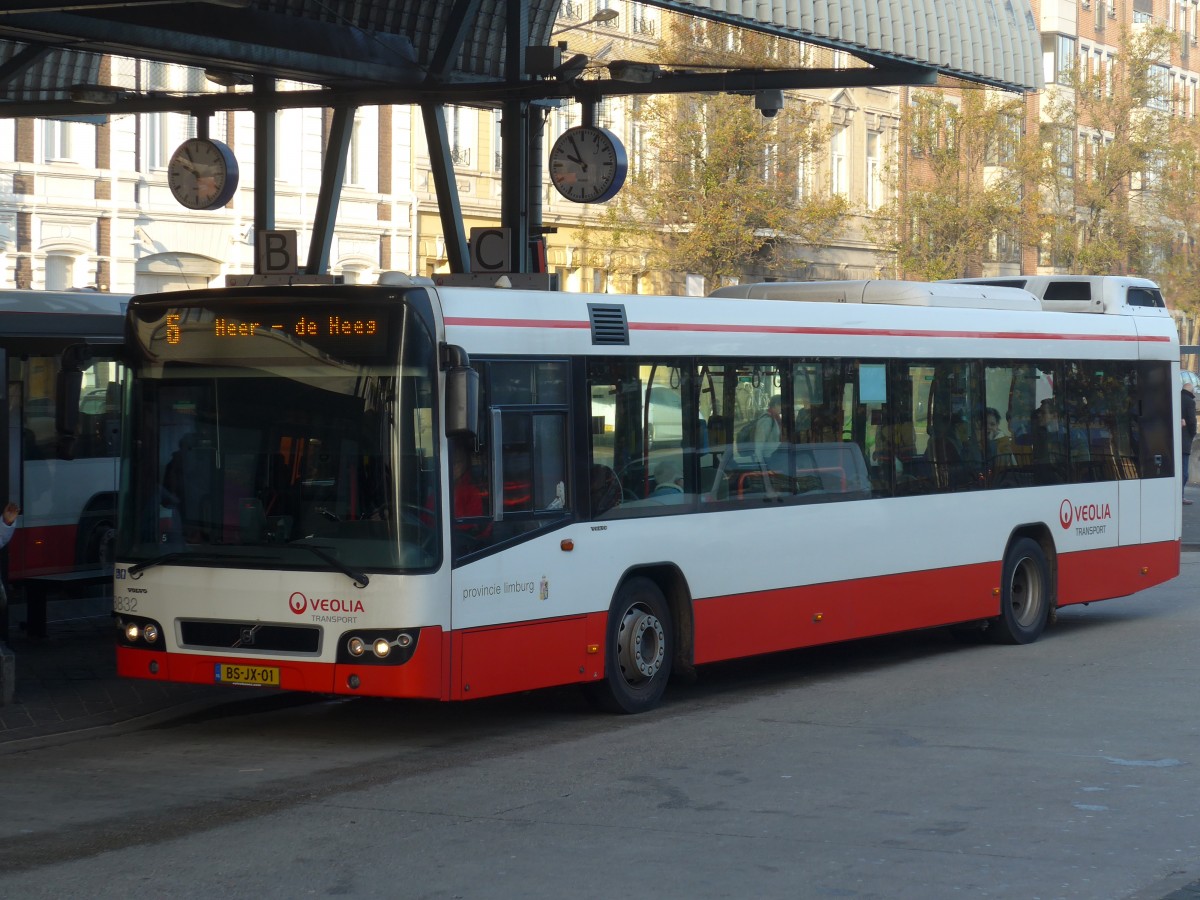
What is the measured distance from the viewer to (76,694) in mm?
12461

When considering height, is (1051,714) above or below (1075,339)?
below

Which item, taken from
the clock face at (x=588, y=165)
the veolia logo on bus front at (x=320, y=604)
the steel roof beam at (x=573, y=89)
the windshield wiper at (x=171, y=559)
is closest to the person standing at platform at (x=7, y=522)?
the windshield wiper at (x=171, y=559)

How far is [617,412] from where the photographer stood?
38.5ft

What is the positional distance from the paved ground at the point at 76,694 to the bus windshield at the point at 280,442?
122cm

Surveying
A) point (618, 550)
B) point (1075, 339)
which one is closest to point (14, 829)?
point (618, 550)

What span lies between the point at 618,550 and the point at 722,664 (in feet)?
10.9

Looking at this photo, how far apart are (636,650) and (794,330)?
2645 mm

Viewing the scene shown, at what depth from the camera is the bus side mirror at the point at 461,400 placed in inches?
404

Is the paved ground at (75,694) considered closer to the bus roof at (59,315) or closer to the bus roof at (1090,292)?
the bus roof at (59,315)

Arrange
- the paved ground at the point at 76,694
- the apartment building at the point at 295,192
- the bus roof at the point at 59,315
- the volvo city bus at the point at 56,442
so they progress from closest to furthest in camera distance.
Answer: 1. the paved ground at the point at 76,694
2. the volvo city bus at the point at 56,442
3. the bus roof at the point at 59,315
4. the apartment building at the point at 295,192

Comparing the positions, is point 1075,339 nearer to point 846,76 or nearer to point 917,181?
point 846,76

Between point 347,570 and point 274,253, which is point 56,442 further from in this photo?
point 347,570

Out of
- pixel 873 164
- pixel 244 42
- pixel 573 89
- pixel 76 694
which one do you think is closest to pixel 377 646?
pixel 76 694

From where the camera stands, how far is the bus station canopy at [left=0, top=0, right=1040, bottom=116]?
15.1m
